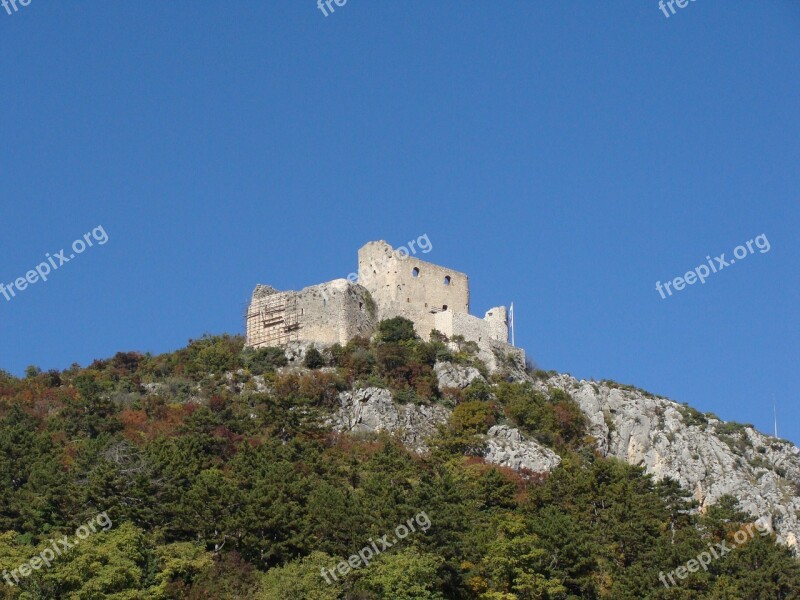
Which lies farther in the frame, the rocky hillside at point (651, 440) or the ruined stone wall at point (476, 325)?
the ruined stone wall at point (476, 325)

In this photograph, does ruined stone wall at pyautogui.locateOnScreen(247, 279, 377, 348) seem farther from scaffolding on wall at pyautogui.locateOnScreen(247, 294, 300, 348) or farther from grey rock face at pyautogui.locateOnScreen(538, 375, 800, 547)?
grey rock face at pyautogui.locateOnScreen(538, 375, 800, 547)

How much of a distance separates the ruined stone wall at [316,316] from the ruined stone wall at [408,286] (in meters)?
1.00

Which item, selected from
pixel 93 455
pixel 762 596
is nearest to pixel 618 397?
pixel 762 596

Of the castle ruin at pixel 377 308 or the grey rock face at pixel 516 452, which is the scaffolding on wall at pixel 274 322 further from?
the grey rock face at pixel 516 452

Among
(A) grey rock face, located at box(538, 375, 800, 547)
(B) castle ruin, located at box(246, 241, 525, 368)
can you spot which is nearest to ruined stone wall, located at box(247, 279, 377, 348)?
(B) castle ruin, located at box(246, 241, 525, 368)

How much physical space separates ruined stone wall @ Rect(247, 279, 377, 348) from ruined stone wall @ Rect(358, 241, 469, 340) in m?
1.00

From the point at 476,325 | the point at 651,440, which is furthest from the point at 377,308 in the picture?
the point at 651,440

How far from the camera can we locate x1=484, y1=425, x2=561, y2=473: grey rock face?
67125 millimetres

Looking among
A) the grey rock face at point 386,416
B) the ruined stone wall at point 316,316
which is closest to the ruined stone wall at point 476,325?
the ruined stone wall at point 316,316

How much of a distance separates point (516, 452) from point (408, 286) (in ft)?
A: 42.5

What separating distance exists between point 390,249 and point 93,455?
24.9 metres

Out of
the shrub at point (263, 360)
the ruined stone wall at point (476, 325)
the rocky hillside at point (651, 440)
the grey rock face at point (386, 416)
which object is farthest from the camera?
the ruined stone wall at point (476, 325)

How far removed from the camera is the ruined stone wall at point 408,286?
76.9 m

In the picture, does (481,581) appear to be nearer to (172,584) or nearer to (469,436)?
(172,584)
